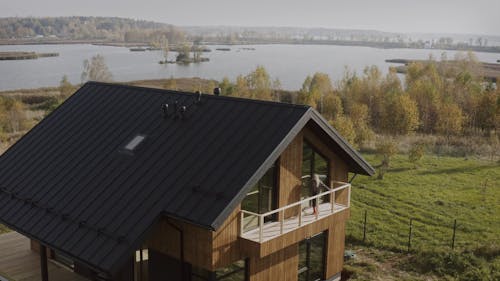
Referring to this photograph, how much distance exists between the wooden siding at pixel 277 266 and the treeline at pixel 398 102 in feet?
71.3

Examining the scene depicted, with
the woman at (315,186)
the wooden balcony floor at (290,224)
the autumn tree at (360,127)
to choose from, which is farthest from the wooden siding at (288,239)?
the autumn tree at (360,127)

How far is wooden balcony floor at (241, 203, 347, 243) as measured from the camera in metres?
12.9

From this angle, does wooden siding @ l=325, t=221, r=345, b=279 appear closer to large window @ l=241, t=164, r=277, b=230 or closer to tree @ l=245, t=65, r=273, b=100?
large window @ l=241, t=164, r=277, b=230

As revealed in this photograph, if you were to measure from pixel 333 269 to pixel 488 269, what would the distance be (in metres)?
6.09

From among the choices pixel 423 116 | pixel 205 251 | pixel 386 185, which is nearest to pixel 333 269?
pixel 205 251

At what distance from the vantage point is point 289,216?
47.1 feet

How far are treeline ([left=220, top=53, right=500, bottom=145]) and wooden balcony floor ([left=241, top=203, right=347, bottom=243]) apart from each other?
20434 mm

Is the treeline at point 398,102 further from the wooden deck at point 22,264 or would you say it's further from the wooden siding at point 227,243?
the wooden siding at point 227,243

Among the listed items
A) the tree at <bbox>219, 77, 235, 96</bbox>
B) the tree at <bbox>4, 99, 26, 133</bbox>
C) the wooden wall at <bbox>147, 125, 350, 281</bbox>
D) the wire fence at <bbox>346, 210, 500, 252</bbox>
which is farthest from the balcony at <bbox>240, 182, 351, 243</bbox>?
the tree at <bbox>219, 77, 235, 96</bbox>

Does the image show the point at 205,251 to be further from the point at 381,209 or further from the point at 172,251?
the point at 381,209

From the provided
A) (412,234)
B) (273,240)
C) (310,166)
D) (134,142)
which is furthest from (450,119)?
(134,142)

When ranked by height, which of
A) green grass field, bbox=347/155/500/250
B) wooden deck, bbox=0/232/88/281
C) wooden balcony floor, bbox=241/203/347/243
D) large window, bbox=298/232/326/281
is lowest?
green grass field, bbox=347/155/500/250

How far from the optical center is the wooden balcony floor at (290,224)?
1289cm

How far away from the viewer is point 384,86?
60.3m
